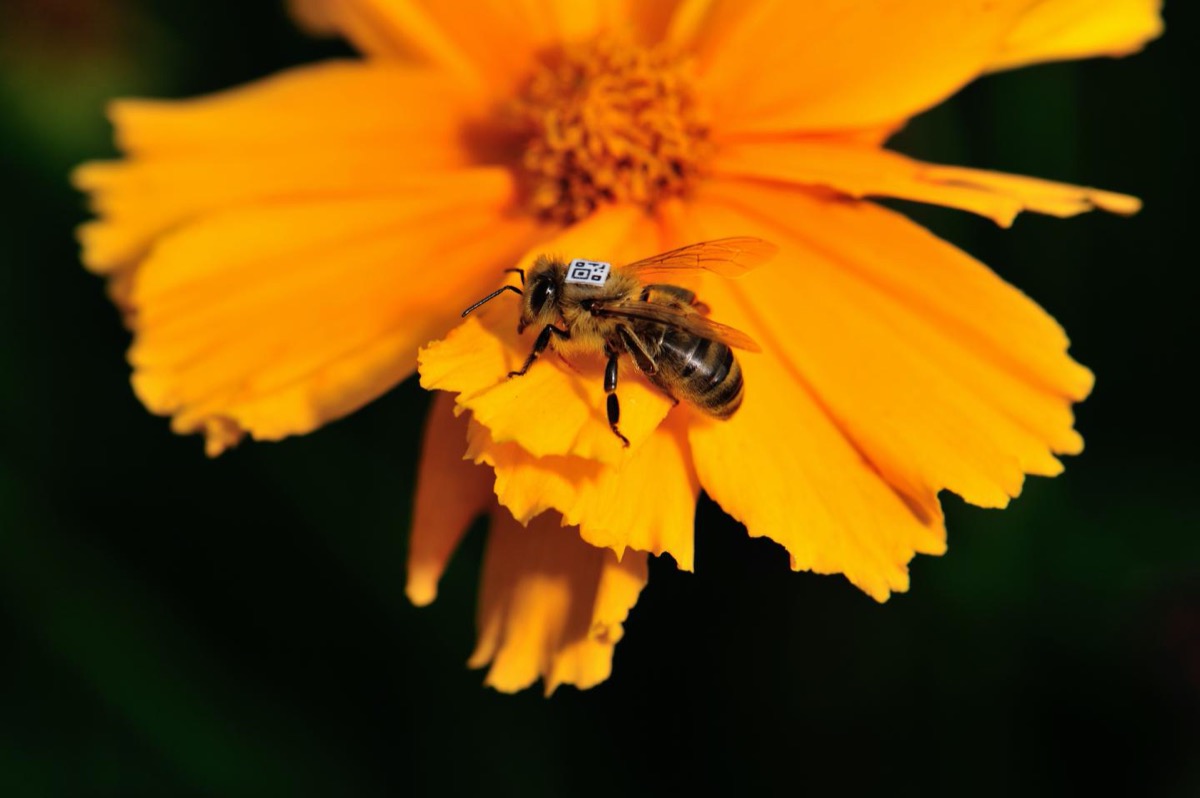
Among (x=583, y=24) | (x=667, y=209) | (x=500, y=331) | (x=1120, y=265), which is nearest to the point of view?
(x=500, y=331)

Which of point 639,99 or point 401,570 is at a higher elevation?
point 639,99

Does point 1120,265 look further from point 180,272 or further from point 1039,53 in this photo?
point 180,272

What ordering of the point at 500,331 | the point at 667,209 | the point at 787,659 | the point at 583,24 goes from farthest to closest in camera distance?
the point at 787,659, the point at 583,24, the point at 667,209, the point at 500,331

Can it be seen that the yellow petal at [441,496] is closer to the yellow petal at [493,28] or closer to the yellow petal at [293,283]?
the yellow petal at [293,283]

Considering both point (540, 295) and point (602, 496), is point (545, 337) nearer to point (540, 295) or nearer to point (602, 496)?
point (540, 295)

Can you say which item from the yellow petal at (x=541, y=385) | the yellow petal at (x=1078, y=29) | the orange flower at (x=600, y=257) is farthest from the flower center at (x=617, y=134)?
the yellow petal at (x=1078, y=29)

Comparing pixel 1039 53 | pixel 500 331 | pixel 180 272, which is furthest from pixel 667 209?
pixel 180 272

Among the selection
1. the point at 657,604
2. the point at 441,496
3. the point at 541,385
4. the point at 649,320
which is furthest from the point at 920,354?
the point at 657,604
